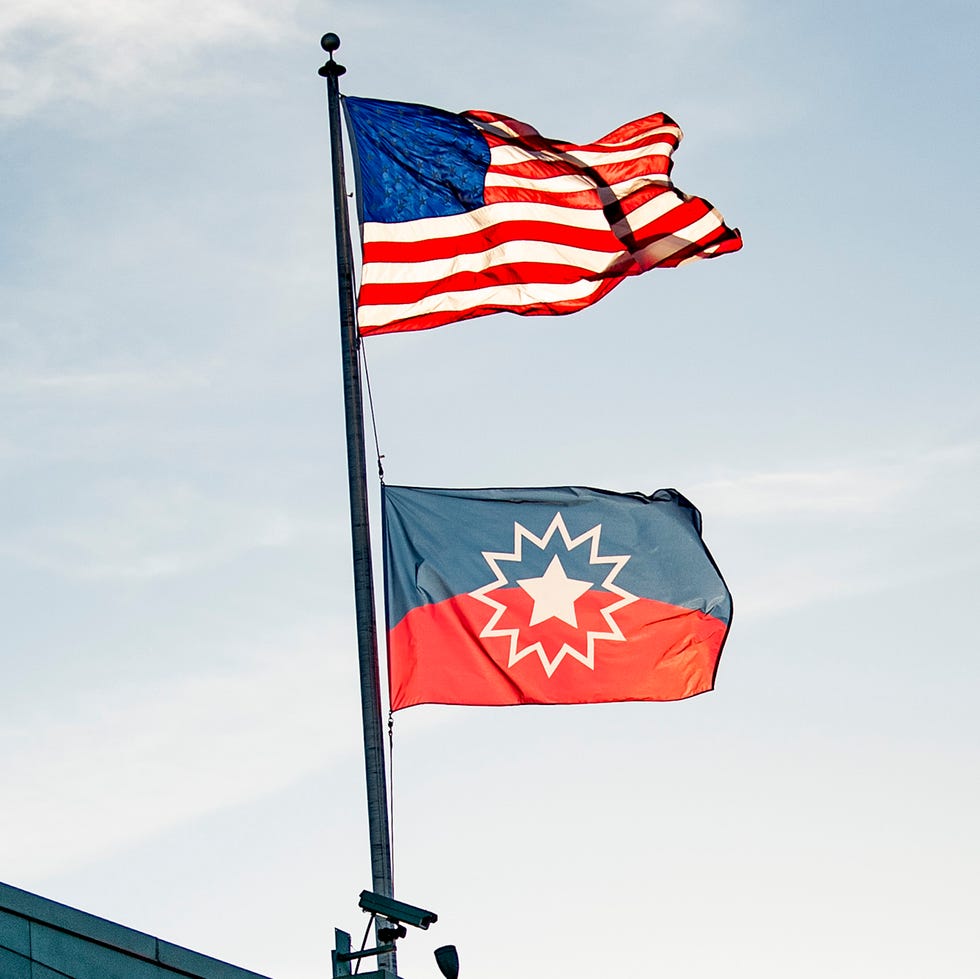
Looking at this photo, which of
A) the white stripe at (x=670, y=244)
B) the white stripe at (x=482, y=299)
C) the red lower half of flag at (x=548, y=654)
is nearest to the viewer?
the red lower half of flag at (x=548, y=654)

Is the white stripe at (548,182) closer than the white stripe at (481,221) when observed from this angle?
No

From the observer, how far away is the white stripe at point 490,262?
1661 cm

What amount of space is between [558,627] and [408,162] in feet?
14.2

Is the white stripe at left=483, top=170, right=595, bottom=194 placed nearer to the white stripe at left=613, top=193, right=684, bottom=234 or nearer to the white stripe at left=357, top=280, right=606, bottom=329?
the white stripe at left=613, top=193, right=684, bottom=234

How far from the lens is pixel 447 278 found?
16984 mm

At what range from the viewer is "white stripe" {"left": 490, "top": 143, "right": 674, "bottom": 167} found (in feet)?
58.6

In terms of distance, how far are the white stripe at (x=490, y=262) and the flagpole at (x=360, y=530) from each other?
36 centimetres

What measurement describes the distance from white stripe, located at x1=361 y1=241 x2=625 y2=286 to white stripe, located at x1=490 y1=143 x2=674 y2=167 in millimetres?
888

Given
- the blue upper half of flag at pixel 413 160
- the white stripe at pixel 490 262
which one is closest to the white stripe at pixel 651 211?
the white stripe at pixel 490 262

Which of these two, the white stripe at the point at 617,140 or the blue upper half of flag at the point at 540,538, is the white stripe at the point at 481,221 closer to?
the white stripe at the point at 617,140

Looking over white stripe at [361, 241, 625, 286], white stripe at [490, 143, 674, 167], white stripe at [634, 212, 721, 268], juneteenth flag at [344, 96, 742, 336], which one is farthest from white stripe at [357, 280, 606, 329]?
white stripe at [490, 143, 674, 167]

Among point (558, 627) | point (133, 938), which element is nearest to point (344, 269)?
point (558, 627)

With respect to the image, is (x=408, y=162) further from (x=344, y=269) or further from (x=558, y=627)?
(x=558, y=627)

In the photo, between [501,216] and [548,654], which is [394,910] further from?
[501,216]
